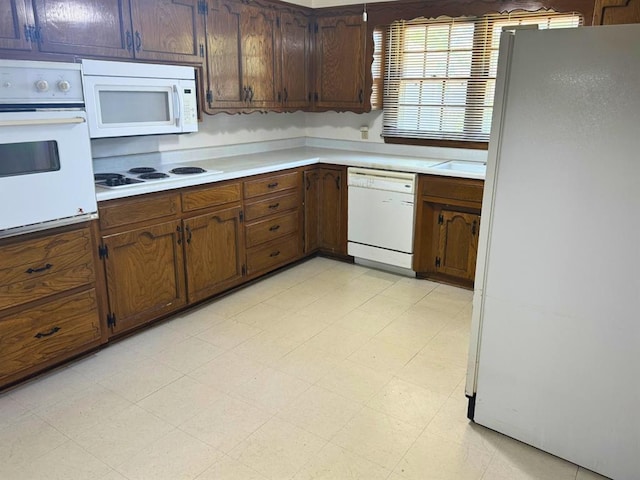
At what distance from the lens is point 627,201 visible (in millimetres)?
1690

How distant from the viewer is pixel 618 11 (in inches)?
80.5

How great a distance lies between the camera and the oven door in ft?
7.22

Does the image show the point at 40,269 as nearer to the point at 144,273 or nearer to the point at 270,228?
the point at 144,273

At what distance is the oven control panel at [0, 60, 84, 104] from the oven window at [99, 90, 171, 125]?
14.8 inches

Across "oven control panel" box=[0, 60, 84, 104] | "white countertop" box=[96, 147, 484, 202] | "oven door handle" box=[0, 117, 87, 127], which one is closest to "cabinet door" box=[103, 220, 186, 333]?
"white countertop" box=[96, 147, 484, 202]

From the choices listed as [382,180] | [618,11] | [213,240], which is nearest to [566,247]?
[618,11]

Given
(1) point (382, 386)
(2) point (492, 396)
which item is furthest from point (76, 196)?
(2) point (492, 396)

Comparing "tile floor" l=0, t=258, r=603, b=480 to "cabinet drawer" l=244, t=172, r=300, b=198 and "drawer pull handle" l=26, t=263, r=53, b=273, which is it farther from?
"cabinet drawer" l=244, t=172, r=300, b=198

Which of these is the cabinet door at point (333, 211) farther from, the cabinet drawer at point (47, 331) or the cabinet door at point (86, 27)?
the cabinet drawer at point (47, 331)

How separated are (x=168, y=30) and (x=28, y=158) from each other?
1.32m

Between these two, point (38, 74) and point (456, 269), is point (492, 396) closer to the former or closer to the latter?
point (456, 269)

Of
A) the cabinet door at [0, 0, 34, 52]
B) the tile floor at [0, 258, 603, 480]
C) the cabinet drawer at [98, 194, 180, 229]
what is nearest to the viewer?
the tile floor at [0, 258, 603, 480]

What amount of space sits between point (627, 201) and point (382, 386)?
4.54 feet

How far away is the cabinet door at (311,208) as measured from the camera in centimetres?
417
